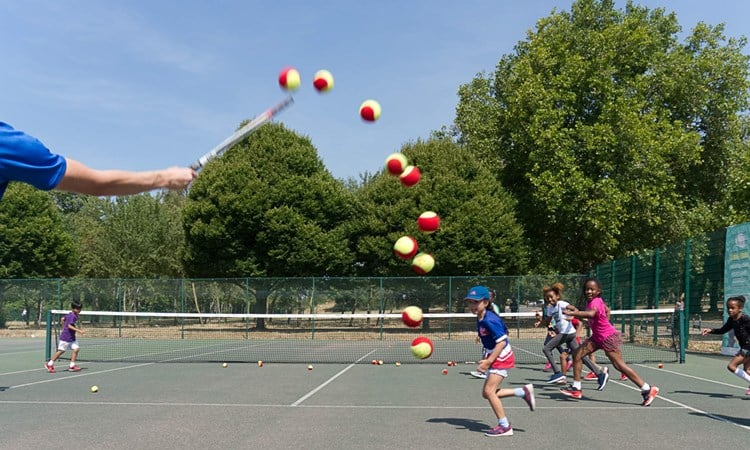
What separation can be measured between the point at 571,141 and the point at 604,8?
10.7 metres

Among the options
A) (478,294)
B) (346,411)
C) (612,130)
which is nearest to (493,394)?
(478,294)

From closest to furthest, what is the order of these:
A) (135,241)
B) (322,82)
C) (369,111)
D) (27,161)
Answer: (27,161) < (322,82) < (369,111) < (135,241)

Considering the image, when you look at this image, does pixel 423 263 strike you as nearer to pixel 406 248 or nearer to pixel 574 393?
pixel 406 248

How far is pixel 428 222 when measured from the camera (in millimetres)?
6996

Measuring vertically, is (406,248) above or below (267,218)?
below

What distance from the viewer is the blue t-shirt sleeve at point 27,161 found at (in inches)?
84.4

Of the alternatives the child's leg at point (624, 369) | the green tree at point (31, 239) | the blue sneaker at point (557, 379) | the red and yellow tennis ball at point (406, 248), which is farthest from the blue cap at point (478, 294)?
the green tree at point (31, 239)

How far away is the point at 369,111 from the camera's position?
6.40 metres

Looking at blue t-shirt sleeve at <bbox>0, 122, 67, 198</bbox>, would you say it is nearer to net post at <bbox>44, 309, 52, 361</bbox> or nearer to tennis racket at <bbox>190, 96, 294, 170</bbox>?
tennis racket at <bbox>190, 96, 294, 170</bbox>

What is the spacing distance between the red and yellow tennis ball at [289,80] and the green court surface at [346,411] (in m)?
4.12

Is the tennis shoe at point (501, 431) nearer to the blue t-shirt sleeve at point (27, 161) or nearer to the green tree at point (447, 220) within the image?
the blue t-shirt sleeve at point (27, 161)

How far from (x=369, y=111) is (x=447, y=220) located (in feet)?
78.9

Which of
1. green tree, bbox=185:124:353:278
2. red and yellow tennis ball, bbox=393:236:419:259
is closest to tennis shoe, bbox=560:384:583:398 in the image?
→ red and yellow tennis ball, bbox=393:236:419:259

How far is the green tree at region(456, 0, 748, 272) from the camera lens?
29906mm
